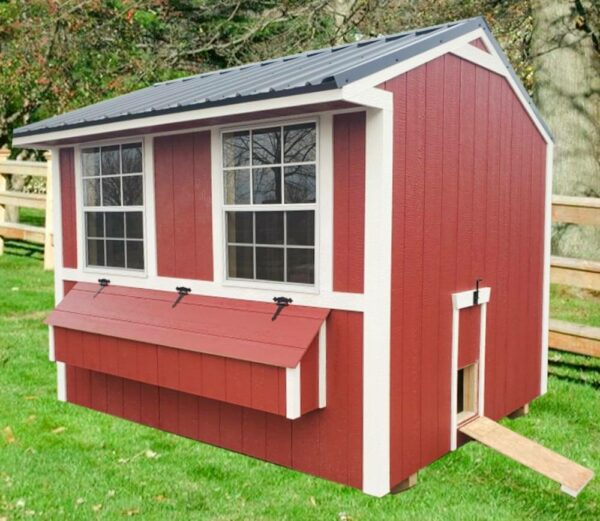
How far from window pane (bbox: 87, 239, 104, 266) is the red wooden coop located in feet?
0.10

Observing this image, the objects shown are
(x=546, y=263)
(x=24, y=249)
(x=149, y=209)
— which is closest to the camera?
(x=149, y=209)

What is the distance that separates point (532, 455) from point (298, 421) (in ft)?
5.73

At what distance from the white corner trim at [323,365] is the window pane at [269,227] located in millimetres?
785

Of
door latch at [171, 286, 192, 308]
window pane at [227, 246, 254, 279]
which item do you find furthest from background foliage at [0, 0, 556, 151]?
window pane at [227, 246, 254, 279]

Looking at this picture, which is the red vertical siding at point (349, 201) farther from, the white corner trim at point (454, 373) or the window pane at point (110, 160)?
the window pane at point (110, 160)

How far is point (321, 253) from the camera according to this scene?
5207 mm

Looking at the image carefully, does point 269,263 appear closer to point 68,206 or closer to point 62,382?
point 68,206

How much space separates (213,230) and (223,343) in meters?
1.01

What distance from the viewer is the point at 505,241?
645 centimetres

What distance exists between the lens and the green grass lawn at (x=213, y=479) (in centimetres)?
487

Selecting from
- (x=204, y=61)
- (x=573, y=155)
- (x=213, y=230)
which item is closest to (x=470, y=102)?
(x=213, y=230)

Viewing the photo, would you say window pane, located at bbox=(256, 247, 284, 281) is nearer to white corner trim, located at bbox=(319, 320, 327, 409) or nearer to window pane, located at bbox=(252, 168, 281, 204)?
window pane, located at bbox=(252, 168, 281, 204)

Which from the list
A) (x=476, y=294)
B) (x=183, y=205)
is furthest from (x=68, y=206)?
(x=476, y=294)

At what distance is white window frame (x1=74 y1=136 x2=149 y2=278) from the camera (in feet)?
21.3
